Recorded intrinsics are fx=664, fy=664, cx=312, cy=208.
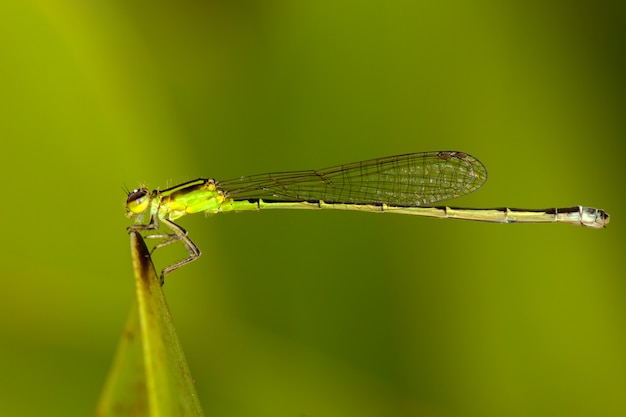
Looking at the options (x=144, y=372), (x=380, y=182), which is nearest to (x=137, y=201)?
(x=380, y=182)

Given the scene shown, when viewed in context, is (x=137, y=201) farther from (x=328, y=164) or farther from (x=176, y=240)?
(x=328, y=164)

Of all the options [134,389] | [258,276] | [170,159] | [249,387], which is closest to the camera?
[134,389]

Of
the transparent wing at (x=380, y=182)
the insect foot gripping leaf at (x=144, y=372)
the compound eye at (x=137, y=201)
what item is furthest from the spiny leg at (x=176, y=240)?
the insect foot gripping leaf at (x=144, y=372)

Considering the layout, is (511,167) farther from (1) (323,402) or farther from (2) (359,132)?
(1) (323,402)

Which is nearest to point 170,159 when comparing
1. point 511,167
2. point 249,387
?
point 249,387

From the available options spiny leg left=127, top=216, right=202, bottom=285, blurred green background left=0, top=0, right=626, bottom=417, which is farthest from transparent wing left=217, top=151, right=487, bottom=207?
spiny leg left=127, top=216, right=202, bottom=285

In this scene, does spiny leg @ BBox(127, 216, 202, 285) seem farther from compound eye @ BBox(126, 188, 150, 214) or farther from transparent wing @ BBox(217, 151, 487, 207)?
transparent wing @ BBox(217, 151, 487, 207)
